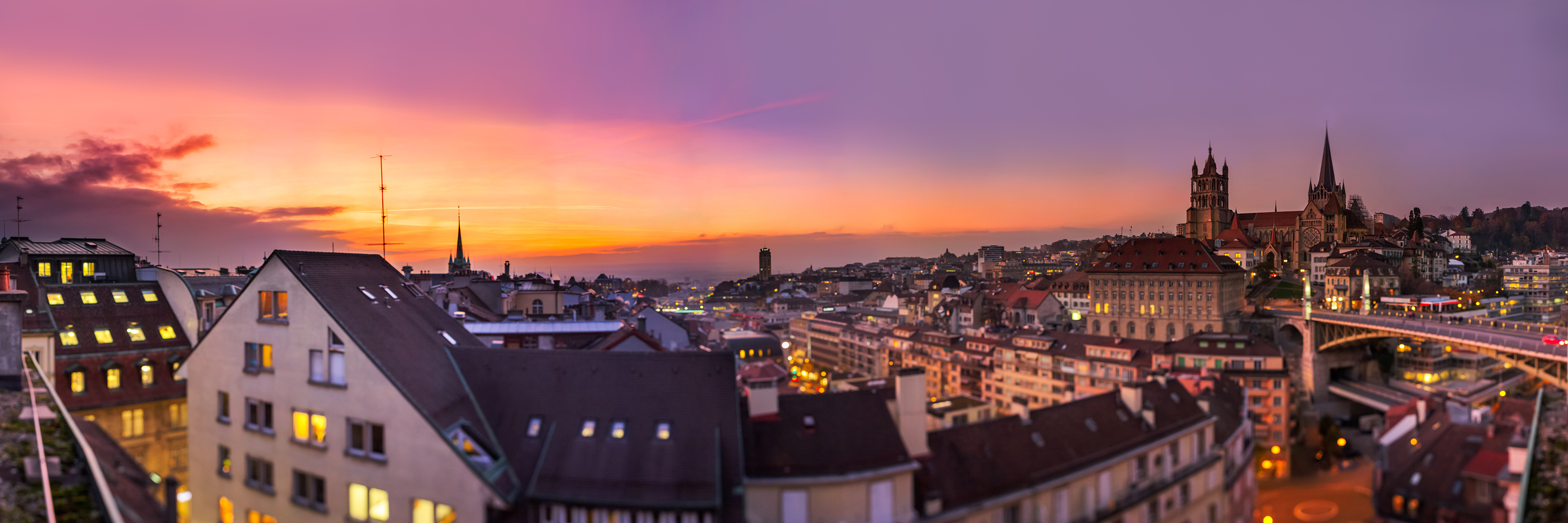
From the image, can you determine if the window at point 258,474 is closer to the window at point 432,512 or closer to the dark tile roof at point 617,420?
the window at point 432,512

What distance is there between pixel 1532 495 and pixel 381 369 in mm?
27568

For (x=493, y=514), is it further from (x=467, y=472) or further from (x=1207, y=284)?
(x=1207, y=284)

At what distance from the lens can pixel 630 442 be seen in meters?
18.4

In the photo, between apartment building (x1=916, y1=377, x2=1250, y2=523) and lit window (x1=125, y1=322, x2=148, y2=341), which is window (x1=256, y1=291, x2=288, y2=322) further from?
apartment building (x1=916, y1=377, x2=1250, y2=523)

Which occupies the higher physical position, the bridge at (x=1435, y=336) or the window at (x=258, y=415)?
the window at (x=258, y=415)

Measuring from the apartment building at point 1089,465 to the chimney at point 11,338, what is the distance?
79.9ft

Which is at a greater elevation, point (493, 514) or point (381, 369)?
point (381, 369)

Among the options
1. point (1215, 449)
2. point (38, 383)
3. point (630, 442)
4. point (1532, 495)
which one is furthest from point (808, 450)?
point (38, 383)

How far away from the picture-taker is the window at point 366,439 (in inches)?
753

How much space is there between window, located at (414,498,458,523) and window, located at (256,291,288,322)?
645 cm

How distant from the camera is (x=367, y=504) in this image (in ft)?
64.0

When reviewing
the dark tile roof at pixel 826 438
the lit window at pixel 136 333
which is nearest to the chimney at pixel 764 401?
the dark tile roof at pixel 826 438

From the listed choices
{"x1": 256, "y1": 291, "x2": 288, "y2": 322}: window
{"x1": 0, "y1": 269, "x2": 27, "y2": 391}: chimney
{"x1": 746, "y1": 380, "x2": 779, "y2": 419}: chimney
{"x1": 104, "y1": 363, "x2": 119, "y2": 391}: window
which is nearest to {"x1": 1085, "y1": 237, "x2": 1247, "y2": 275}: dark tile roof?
{"x1": 746, "y1": 380, "x2": 779, "y2": 419}: chimney

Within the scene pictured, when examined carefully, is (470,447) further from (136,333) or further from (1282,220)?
(1282,220)
